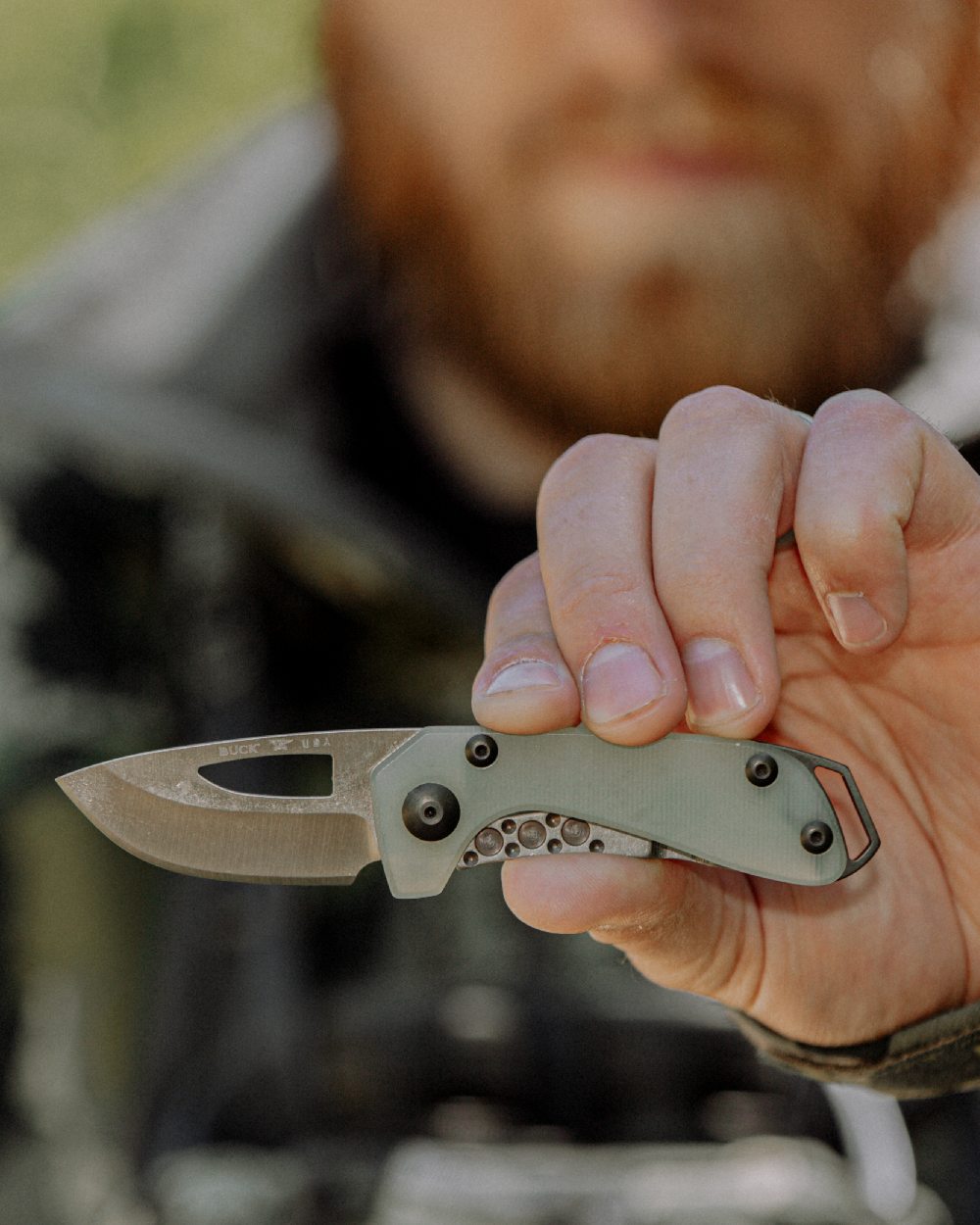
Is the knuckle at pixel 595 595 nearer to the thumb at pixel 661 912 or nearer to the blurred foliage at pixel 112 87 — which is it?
the thumb at pixel 661 912

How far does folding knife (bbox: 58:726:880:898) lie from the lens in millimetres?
484

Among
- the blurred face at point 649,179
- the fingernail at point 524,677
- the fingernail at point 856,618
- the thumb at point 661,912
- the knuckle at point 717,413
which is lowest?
the thumb at point 661,912

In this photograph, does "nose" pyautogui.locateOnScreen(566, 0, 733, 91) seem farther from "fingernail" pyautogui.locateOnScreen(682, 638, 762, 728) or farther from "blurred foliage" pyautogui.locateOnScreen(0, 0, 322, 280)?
"blurred foliage" pyautogui.locateOnScreen(0, 0, 322, 280)

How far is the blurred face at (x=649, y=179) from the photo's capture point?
1.25m

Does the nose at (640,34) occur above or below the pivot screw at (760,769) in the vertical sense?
above

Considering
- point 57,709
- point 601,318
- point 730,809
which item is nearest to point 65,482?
point 57,709

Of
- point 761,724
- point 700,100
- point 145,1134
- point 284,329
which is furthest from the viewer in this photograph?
point 284,329

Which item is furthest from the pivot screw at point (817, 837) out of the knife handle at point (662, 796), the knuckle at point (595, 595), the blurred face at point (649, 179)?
the blurred face at point (649, 179)

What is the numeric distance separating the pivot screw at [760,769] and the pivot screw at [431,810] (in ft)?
0.40

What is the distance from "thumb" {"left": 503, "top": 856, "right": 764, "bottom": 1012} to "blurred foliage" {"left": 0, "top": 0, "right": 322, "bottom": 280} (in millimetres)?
2681

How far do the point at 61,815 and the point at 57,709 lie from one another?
17 cm

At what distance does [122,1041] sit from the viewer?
1.37m

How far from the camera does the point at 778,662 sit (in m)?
0.51

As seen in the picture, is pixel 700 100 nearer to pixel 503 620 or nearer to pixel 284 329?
pixel 284 329
